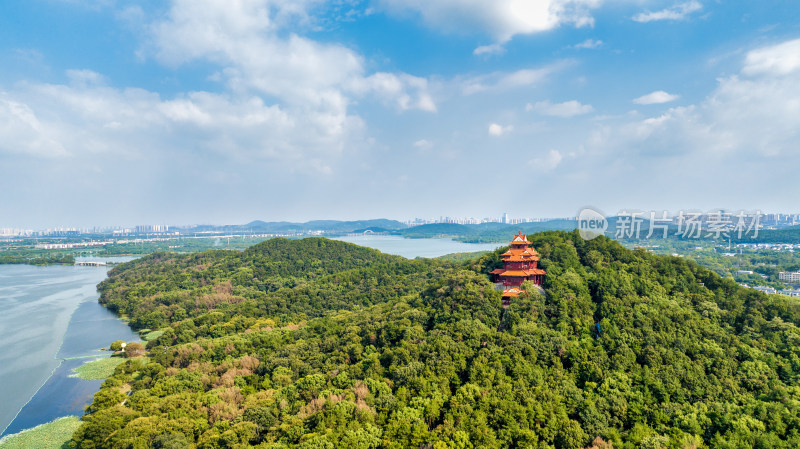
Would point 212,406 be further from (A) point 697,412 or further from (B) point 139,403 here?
(A) point 697,412

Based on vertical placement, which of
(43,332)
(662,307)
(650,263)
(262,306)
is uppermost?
(650,263)

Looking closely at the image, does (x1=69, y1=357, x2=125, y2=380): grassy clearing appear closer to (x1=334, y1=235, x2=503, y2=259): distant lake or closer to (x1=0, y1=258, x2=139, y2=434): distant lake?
(x1=0, y1=258, x2=139, y2=434): distant lake

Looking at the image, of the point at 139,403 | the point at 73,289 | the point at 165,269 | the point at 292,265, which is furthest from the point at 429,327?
the point at 73,289

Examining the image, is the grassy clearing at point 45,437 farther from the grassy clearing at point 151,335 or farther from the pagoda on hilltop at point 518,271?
the pagoda on hilltop at point 518,271

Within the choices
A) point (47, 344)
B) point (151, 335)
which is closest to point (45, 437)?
point (151, 335)

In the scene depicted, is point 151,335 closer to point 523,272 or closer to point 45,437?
point 45,437

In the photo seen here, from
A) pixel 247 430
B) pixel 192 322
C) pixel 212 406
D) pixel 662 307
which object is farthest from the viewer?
pixel 192 322
